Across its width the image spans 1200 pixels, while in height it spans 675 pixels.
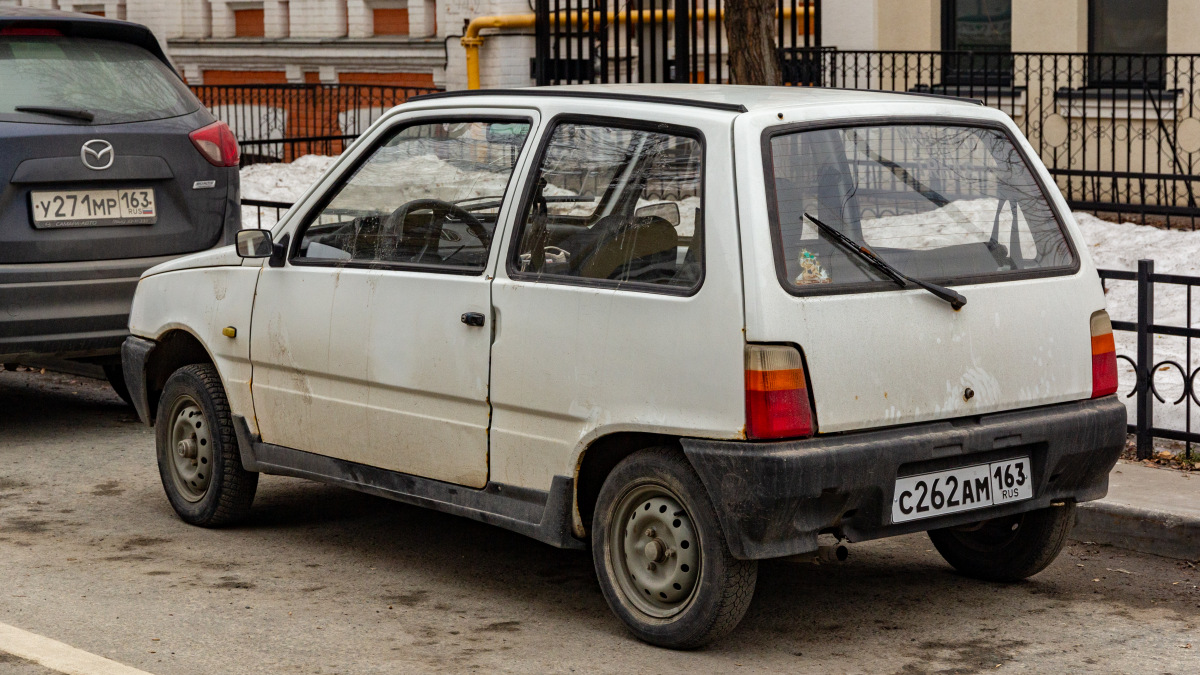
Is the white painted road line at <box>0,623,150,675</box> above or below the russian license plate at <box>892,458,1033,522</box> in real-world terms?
below

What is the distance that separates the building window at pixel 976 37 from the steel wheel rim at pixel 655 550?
11022 mm

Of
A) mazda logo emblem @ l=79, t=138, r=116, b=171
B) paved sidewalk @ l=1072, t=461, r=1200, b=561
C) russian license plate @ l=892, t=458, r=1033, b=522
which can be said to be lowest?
paved sidewalk @ l=1072, t=461, r=1200, b=561

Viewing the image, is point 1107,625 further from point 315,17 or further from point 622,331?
point 315,17

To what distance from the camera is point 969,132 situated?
5078 mm

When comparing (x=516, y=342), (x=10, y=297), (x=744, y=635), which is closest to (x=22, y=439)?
(x=10, y=297)

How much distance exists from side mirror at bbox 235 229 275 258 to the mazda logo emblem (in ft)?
6.69

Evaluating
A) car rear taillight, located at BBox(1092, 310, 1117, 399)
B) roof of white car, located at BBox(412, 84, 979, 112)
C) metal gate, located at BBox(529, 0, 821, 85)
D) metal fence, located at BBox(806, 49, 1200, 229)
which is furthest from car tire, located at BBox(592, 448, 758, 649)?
metal gate, located at BBox(529, 0, 821, 85)

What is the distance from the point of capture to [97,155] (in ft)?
25.0

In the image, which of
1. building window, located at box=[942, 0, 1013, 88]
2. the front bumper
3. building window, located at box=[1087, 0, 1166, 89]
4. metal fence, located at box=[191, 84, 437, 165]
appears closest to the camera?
the front bumper

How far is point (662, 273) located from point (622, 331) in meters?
0.21

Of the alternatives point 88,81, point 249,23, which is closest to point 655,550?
point 88,81

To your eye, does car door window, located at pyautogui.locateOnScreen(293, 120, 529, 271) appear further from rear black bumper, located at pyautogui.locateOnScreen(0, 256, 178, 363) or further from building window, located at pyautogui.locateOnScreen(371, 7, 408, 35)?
building window, located at pyautogui.locateOnScreen(371, 7, 408, 35)

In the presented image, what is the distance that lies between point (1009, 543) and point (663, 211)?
1769mm

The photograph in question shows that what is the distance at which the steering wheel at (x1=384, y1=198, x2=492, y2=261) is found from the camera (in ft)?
17.2
